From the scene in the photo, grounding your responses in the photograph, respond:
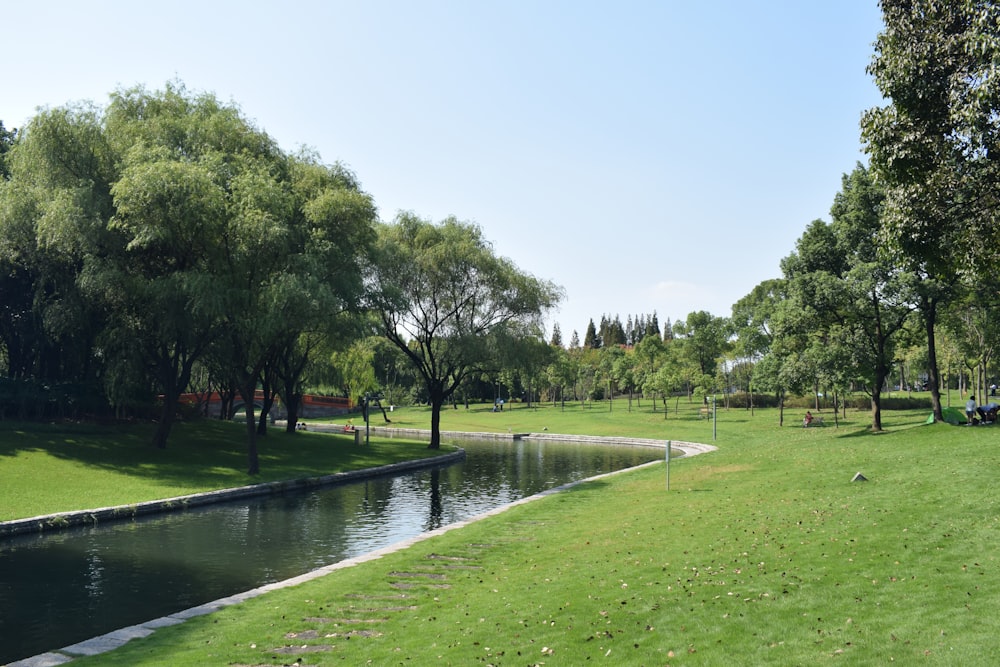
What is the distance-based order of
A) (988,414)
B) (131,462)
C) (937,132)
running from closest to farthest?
1. (937,132)
2. (988,414)
3. (131,462)

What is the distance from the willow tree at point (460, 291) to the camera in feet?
165

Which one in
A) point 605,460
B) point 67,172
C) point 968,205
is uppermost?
point 67,172

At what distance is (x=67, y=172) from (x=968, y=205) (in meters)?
39.2

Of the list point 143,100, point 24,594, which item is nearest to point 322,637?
point 24,594

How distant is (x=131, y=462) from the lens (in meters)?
35.8

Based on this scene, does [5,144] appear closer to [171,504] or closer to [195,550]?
[171,504]

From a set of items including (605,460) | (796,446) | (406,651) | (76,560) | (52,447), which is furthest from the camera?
(605,460)

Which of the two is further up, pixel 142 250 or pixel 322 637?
pixel 142 250

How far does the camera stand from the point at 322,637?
12.6 metres

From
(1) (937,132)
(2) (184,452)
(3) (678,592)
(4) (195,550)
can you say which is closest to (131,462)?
(2) (184,452)

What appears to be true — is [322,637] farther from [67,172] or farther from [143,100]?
[143,100]

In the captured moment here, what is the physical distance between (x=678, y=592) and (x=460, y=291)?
39810mm

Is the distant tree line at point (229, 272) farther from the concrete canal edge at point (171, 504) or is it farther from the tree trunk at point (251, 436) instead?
the concrete canal edge at point (171, 504)

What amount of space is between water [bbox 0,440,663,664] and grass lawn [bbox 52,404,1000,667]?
3.05 metres
